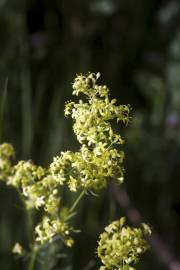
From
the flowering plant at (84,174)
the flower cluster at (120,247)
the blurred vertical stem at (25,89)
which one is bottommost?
the flower cluster at (120,247)

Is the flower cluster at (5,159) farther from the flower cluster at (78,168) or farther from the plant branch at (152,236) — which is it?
the plant branch at (152,236)

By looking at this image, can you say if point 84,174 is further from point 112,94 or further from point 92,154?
point 112,94

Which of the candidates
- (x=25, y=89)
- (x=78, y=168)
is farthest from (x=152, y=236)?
(x=78, y=168)

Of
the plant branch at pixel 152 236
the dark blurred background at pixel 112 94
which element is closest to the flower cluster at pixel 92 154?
the dark blurred background at pixel 112 94

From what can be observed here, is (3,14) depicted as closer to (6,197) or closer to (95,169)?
(6,197)

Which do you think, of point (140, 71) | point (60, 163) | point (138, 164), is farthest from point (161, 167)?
point (60, 163)

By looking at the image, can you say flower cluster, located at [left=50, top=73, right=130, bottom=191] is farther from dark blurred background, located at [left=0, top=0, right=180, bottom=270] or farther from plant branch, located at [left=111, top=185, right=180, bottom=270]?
plant branch, located at [left=111, top=185, right=180, bottom=270]

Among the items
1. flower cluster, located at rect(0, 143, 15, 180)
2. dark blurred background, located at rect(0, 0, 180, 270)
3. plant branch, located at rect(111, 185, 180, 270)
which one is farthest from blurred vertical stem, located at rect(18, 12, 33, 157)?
flower cluster, located at rect(0, 143, 15, 180)

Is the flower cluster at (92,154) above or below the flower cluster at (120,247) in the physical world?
above
